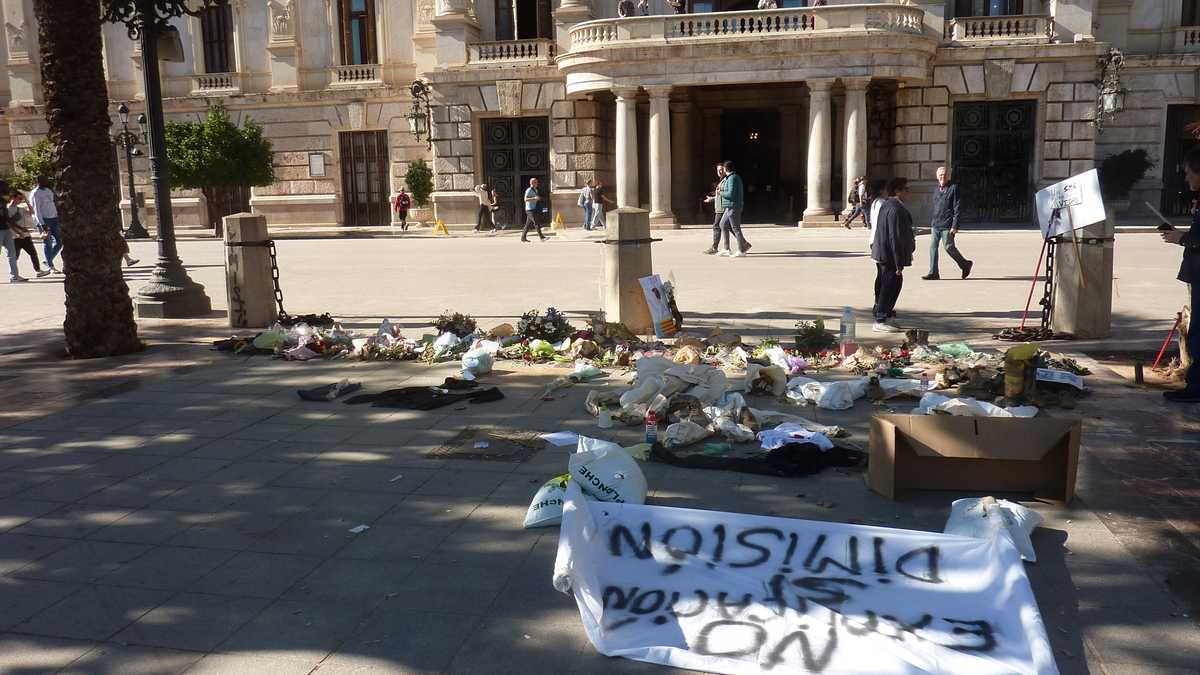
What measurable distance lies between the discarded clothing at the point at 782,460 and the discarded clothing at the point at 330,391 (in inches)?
122

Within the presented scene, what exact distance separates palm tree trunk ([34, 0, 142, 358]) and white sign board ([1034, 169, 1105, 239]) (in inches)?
367

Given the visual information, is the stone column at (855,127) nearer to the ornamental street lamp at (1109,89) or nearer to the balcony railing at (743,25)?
the balcony railing at (743,25)

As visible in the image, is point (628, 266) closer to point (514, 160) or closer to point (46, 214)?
point (46, 214)

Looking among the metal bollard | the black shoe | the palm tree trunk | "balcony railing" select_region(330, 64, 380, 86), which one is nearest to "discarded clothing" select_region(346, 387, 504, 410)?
the metal bollard

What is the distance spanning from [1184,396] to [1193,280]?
87 cm

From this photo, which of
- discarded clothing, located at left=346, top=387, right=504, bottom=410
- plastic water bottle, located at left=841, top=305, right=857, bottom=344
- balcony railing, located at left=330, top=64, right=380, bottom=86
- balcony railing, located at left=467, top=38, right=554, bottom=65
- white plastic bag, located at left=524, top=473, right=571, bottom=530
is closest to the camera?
white plastic bag, located at left=524, top=473, right=571, bottom=530

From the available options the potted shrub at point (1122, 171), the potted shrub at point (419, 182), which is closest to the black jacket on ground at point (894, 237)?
the potted shrub at point (1122, 171)

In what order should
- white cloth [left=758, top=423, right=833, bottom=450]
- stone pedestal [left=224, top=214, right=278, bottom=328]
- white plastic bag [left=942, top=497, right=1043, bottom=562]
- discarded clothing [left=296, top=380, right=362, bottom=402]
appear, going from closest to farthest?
white plastic bag [left=942, top=497, right=1043, bottom=562] → white cloth [left=758, top=423, right=833, bottom=450] → discarded clothing [left=296, top=380, right=362, bottom=402] → stone pedestal [left=224, top=214, right=278, bottom=328]

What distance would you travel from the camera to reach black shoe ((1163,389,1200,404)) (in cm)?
672

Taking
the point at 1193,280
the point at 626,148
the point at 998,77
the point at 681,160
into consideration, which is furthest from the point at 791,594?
the point at 681,160

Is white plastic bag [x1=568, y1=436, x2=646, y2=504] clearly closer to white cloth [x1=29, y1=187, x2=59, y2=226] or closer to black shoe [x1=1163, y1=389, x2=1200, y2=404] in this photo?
black shoe [x1=1163, y1=389, x2=1200, y2=404]

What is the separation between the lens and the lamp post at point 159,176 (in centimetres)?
1145

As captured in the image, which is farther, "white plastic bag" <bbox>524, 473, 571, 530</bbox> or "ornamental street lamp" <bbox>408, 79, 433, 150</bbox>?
"ornamental street lamp" <bbox>408, 79, 433, 150</bbox>

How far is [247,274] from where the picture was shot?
11.0 metres
